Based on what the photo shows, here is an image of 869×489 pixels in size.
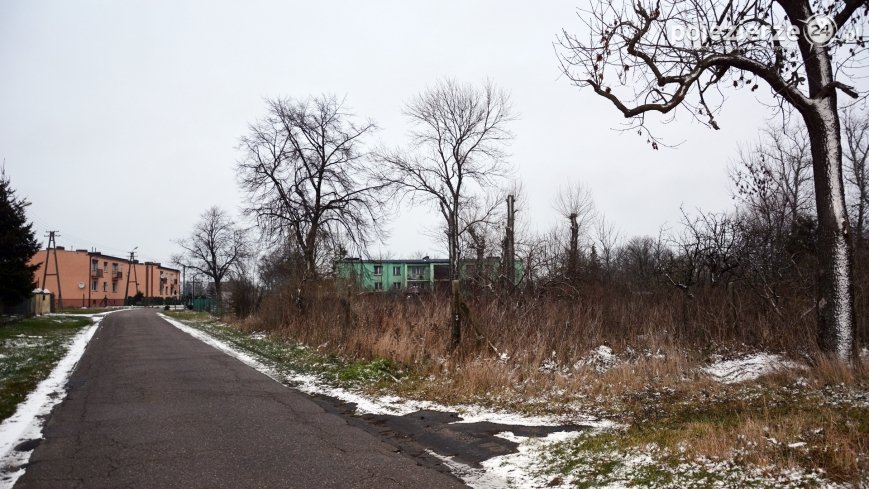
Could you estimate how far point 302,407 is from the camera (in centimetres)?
831

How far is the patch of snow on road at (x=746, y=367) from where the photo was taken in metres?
8.30

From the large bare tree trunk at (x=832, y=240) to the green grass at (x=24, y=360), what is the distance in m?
11.2

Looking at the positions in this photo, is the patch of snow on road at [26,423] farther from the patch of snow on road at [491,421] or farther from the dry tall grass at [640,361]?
the dry tall grass at [640,361]

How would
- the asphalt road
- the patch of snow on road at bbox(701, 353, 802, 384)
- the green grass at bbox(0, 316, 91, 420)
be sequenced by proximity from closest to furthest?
1. the asphalt road
2. the patch of snow on road at bbox(701, 353, 802, 384)
3. the green grass at bbox(0, 316, 91, 420)

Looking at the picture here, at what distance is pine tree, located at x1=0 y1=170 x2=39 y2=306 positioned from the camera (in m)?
25.0

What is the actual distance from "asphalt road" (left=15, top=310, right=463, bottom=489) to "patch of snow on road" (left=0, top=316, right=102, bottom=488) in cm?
12

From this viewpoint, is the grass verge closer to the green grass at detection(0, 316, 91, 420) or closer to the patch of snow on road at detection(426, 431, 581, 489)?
the patch of snow on road at detection(426, 431, 581, 489)

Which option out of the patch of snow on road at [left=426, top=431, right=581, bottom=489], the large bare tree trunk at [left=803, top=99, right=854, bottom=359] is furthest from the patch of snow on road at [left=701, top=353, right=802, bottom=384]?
the patch of snow on road at [left=426, top=431, right=581, bottom=489]

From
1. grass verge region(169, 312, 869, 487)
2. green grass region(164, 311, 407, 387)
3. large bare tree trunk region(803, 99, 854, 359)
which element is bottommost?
green grass region(164, 311, 407, 387)

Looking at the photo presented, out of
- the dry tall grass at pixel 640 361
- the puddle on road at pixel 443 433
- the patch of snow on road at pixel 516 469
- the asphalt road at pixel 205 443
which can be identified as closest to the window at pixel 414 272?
the dry tall grass at pixel 640 361

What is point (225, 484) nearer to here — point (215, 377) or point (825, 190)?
point (215, 377)

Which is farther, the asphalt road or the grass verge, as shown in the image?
the asphalt road

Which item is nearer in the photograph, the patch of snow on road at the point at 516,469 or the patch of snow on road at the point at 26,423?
the patch of snow on road at the point at 516,469

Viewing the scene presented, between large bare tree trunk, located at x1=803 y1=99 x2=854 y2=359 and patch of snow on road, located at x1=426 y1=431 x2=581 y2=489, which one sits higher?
large bare tree trunk, located at x1=803 y1=99 x2=854 y2=359
